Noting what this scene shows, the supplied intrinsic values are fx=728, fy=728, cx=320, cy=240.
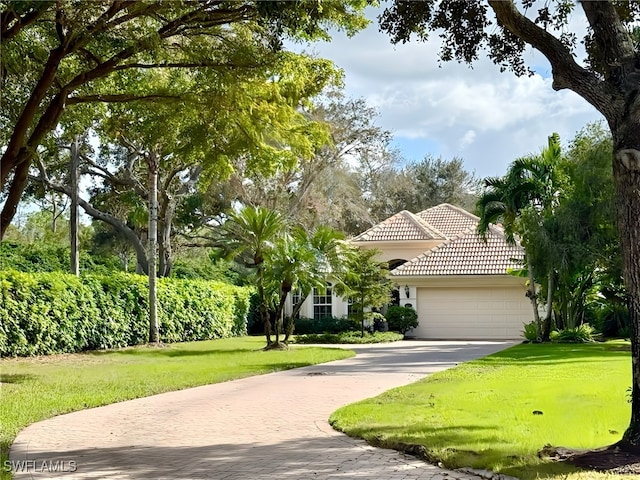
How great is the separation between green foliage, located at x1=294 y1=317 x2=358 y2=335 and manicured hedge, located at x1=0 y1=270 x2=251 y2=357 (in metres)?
3.72

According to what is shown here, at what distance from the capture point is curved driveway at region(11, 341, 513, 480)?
23.5ft

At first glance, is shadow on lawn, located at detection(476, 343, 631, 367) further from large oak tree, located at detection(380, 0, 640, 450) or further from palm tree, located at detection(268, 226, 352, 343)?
large oak tree, located at detection(380, 0, 640, 450)

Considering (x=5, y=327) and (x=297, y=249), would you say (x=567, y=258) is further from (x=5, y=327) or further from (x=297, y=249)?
(x=5, y=327)

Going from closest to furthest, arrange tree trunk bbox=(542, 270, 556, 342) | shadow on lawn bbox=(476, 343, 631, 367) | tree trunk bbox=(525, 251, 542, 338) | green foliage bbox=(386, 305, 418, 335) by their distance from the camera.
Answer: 1. shadow on lawn bbox=(476, 343, 631, 367)
2. tree trunk bbox=(542, 270, 556, 342)
3. tree trunk bbox=(525, 251, 542, 338)
4. green foliage bbox=(386, 305, 418, 335)

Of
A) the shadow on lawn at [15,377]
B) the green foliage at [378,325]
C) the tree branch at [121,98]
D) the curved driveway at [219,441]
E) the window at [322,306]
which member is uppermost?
the tree branch at [121,98]

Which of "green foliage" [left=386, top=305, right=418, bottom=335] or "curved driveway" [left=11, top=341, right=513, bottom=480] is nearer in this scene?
"curved driveway" [left=11, top=341, right=513, bottom=480]

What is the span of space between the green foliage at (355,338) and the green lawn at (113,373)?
18.7 ft

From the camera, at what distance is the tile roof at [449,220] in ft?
125

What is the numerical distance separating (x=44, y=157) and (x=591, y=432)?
2710cm

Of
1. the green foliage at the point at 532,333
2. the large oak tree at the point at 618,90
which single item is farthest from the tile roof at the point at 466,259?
the large oak tree at the point at 618,90

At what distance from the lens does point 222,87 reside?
1429 cm

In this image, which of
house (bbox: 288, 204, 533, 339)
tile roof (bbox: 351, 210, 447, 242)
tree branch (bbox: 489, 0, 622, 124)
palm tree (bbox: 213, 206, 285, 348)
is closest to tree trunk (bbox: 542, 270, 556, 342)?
house (bbox: 288, 204, 533, 339)

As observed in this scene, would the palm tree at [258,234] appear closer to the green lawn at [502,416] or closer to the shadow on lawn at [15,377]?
the green lawn at [502,416]

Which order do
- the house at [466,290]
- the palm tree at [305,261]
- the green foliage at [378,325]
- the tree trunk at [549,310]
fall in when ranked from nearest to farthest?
the palm tree at [305,261], the tree trunk at [549,310], the house at [466,290], the green foliage at [378,325]
